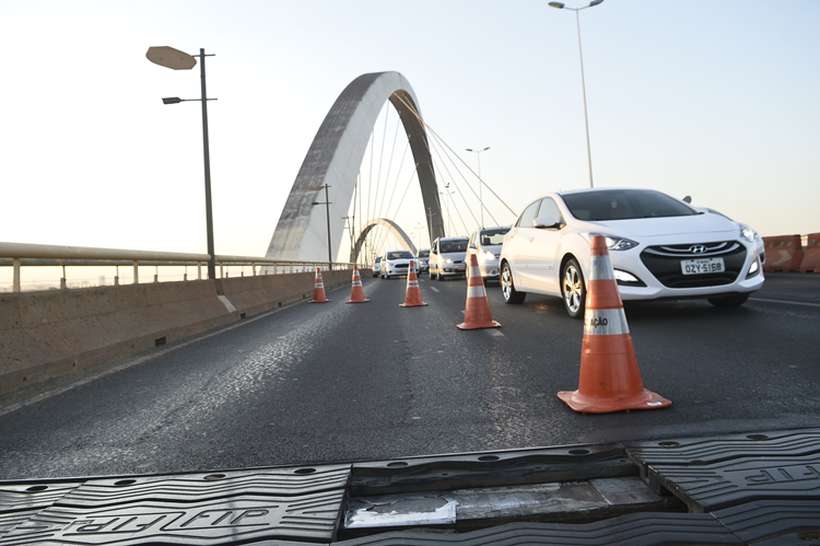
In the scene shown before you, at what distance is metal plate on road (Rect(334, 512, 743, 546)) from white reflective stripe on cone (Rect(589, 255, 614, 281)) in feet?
Result: 7.06

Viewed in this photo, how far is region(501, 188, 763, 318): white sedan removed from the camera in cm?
744

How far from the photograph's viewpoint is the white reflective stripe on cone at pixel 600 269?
13.5 ft

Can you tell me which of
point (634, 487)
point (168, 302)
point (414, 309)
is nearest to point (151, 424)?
point (634, 487)

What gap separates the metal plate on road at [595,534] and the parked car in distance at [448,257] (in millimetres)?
24918

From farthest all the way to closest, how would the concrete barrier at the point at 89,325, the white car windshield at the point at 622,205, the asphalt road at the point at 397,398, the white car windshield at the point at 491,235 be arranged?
the white car windshield at the point at 491,235, the white car windshield at the point at 622,205, the concrete barrier at the point at 89,325, the asphalt road at the point at 397,398

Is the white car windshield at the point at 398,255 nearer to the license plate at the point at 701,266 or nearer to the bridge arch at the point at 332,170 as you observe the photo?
the bridge arch at the point at 332,170

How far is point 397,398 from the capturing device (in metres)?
4.52

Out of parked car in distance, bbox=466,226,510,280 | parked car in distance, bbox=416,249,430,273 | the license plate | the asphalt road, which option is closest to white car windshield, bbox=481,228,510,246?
parked car in distance, bbox=466,226,510,280

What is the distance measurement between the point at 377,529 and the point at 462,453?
2.73 ft

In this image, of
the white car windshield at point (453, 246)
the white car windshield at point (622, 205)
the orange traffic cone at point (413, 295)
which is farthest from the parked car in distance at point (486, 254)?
the white car windshield at point (453, 246)

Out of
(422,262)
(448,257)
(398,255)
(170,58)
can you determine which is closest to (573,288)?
(170,58)

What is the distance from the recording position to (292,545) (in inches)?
83.5

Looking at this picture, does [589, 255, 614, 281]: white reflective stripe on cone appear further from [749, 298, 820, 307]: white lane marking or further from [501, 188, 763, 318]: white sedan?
[749, 298, 820, 307]: white lane marking

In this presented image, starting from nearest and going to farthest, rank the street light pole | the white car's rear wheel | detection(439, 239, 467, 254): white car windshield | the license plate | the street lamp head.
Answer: the license plate → the white car's rear wheel → the street lamp head → the street light pole → detection(439, 239, 467, 254): white car windshield
